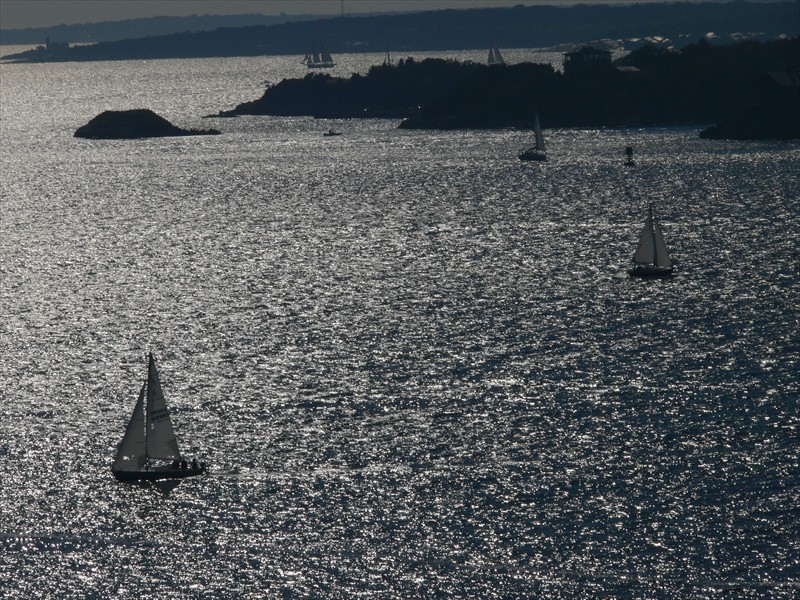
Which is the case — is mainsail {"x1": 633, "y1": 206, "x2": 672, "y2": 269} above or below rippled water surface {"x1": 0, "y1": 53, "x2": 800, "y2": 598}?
above

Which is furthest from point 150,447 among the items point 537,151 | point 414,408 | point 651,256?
point 537,151

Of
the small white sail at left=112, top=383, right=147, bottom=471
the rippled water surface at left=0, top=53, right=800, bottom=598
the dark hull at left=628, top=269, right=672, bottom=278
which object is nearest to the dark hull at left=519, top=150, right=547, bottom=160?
the rippled water surface at left=0, top=53, right=800, bottom=598

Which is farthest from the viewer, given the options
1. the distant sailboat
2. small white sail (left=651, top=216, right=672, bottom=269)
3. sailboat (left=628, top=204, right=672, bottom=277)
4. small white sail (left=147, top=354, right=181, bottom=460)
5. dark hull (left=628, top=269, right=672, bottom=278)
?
the distant sailboat

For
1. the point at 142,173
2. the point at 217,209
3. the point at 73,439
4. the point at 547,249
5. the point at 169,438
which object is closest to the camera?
the point at 169,438

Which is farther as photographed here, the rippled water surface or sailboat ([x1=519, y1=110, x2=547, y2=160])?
sailboat ([x1=519, y1=110, x2=547, y2=160])

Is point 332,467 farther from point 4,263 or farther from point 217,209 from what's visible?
point 217,209

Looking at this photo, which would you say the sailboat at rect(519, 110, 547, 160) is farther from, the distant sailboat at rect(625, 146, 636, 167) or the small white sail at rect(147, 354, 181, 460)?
the small white sail at rect(147, 354, 181, 460)

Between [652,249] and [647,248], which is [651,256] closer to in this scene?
[652,249]

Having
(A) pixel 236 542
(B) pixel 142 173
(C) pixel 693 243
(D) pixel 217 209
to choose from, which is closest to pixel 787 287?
(C) pixel 693 243
